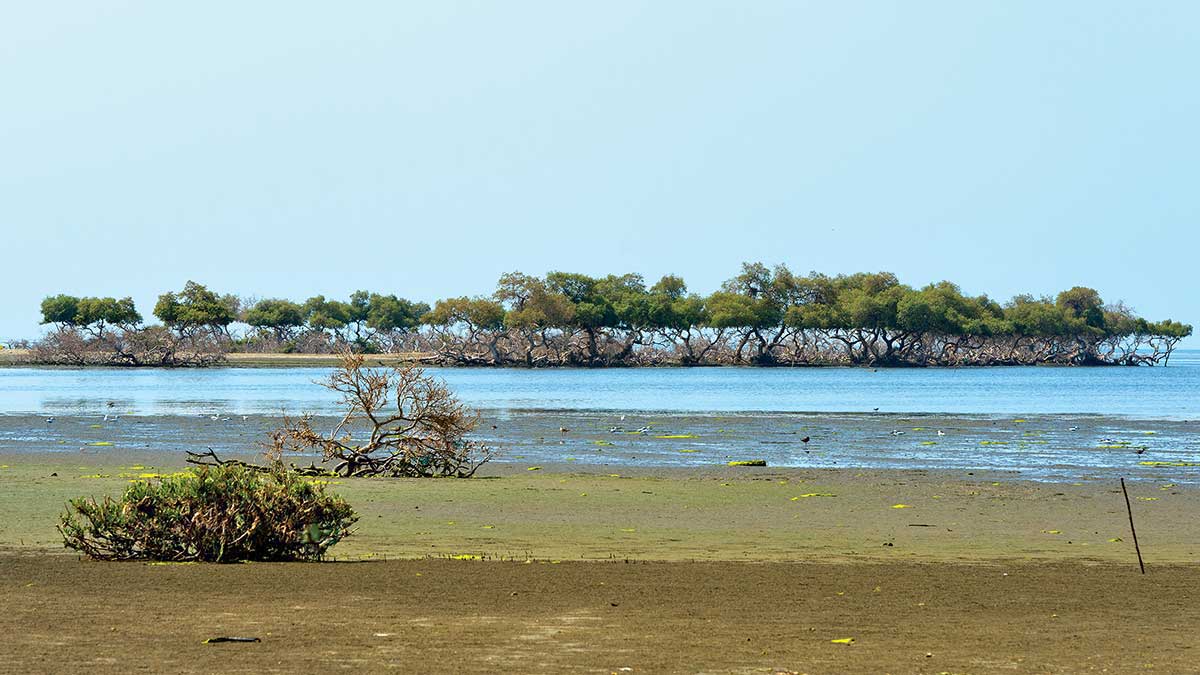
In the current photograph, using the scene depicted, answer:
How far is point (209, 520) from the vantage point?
14438 millimetres

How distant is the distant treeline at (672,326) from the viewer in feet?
436

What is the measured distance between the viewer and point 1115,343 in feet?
545

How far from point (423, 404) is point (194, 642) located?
16.8 metres

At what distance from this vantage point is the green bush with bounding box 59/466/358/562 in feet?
46.8

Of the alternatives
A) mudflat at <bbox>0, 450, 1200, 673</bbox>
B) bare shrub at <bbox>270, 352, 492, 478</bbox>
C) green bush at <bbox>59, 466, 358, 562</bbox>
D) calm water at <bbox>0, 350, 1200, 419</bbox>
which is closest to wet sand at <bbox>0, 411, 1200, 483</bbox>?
bare shrub at <bbox>270, 352, 492, 478</bbox>

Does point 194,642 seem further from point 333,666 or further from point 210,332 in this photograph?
point 210,332

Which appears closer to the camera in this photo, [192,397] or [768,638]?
[768,638]

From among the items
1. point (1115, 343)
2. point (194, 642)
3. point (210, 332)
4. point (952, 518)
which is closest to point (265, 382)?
point (210, 332)

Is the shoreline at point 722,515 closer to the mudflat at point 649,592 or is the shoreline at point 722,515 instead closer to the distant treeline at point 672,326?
the mudflat at point 649,592

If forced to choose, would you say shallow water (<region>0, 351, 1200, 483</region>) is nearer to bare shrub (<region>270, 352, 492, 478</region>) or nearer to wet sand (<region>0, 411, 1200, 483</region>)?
wet sand (<region>0, 411, 1200, 483</region>)

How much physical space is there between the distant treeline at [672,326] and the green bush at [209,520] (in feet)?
372

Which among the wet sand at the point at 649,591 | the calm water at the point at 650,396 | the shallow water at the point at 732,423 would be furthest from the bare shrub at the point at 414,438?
the calm water at the point at 650,396

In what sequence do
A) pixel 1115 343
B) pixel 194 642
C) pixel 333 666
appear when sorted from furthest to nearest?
1. pixel 1115 343
2. pixel 194 642
3. pixel 333 666

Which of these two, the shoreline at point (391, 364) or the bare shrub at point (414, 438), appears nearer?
the bare shrub at point (414, 438)
